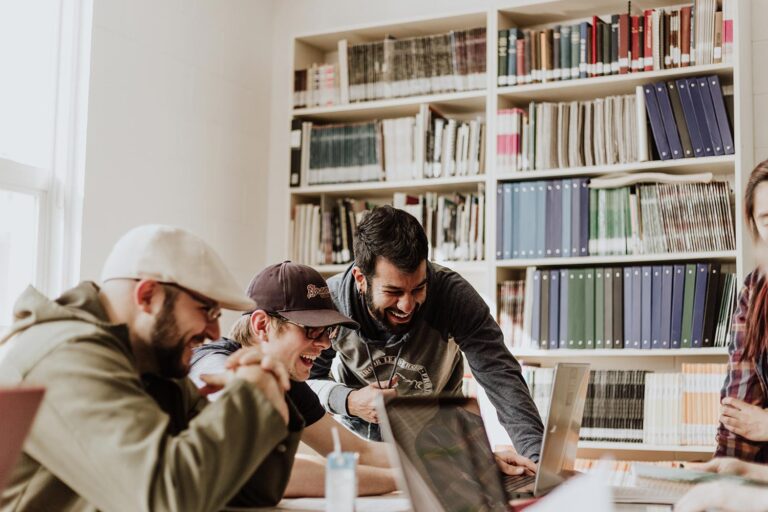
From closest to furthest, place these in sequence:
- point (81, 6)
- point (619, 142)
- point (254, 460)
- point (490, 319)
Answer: point (254, 460)
point (490, 319)
point (81, 6)
point (619, 142)

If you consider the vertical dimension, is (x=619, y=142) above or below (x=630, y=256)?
above

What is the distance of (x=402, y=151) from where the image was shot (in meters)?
4.08

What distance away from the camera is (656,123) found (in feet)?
11.8

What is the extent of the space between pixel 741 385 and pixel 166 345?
5.25 ft

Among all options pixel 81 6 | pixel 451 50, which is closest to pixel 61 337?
pixel 81 6

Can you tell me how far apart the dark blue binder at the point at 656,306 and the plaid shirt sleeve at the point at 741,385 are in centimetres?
108

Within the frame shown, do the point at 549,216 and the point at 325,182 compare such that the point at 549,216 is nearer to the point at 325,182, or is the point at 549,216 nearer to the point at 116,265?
the point at 325,182

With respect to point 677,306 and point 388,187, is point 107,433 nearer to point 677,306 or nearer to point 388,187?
point 677,306

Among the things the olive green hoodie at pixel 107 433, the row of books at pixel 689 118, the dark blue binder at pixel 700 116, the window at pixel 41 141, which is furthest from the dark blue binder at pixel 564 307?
the olive green hoodie at pixel 107 433

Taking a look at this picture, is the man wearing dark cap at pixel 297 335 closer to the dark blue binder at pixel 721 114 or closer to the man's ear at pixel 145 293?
the man's ear at pixel 145 293

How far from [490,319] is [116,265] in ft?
4.36

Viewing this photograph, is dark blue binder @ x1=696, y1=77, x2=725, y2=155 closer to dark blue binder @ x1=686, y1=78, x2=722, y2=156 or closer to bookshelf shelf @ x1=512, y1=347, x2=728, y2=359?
dark blue binder @ x1=686, y1=78, x2=722, y2=156

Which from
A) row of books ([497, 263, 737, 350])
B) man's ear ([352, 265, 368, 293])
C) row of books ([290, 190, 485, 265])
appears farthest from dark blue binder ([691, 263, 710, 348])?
man's ear ([352, 265, 368, 293])

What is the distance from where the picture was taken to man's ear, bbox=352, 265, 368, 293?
97.4 inches
